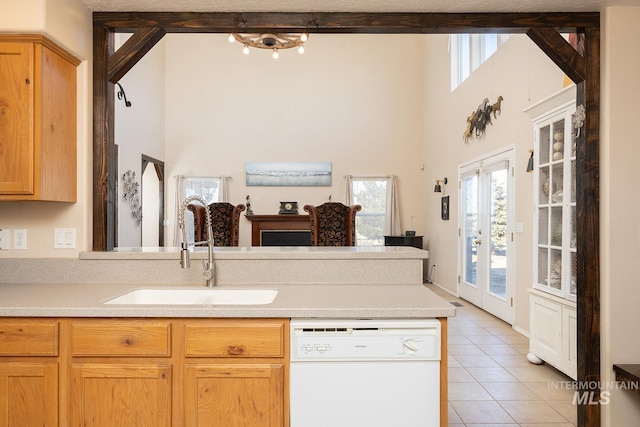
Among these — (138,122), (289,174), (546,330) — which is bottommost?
(546,330)

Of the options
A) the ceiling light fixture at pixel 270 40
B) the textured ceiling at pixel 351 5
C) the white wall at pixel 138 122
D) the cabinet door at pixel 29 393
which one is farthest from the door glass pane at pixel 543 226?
the white wall at pixel 138 122

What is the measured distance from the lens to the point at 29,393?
1668 mm

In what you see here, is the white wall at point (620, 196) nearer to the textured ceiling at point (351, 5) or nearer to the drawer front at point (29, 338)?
the textured ceiling at point (351, 5)

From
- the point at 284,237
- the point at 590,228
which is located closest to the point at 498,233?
the point at 590,228

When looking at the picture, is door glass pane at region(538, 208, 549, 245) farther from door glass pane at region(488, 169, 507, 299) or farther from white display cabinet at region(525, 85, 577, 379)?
door glass pane at region(488, 169, 507, 299)

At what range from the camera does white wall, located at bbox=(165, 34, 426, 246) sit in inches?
320

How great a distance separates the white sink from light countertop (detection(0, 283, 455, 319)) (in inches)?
6.4

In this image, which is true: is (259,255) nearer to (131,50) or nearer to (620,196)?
(131,50)

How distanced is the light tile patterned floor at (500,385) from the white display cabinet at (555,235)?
0.17 meters

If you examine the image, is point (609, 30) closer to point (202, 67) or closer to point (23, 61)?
point (23, 61)

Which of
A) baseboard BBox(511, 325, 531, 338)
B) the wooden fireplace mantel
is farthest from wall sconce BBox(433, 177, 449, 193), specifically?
baseboard BBox(511, 325, 531, 338)

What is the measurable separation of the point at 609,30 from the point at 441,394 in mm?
1997

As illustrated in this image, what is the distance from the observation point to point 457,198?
6402mm

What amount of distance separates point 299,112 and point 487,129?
3.87 meters
